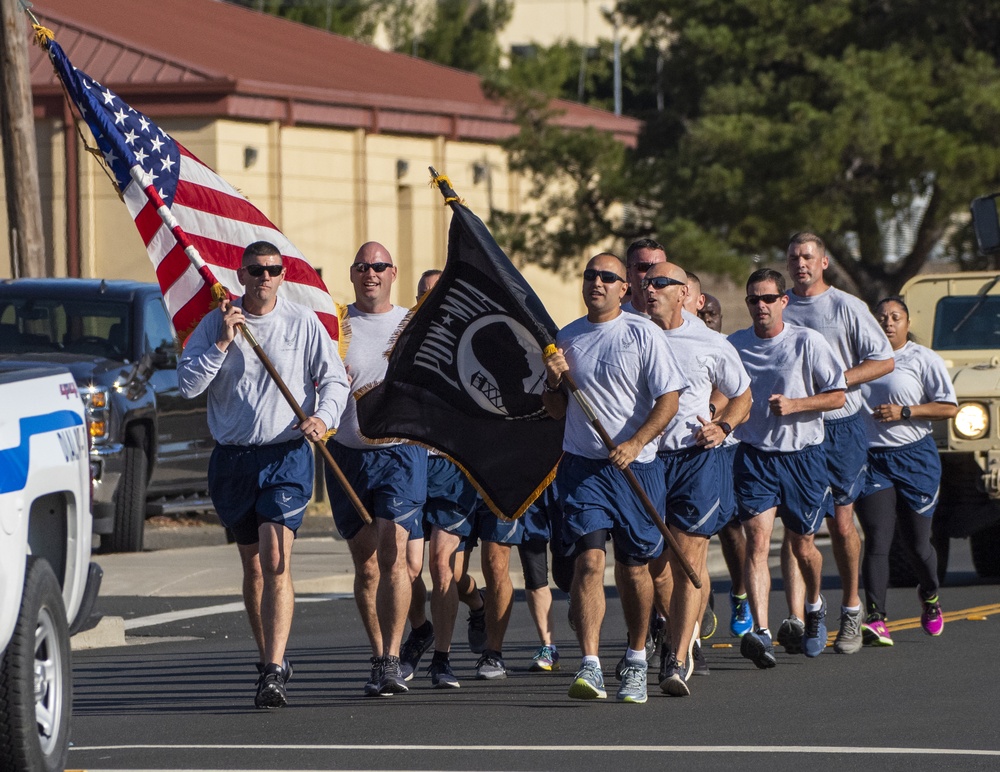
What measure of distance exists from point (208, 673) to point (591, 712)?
266 centimetres

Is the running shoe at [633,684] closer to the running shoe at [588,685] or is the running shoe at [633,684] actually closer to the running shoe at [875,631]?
the running shoe at [588,685]

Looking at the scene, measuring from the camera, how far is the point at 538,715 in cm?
930

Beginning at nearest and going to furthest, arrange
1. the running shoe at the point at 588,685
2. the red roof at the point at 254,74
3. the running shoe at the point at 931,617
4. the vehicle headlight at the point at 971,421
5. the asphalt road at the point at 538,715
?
the asphalt road at the point at 538,715 < the running shoe at the point at 588,685 < the running shoe at the point at 931,617 < the vehicle headlight at the point at 971,421 < the red roof at the point at 254,74

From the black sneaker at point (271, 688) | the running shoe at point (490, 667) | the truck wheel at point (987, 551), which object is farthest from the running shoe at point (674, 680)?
the truck wheel at point (987, 551)

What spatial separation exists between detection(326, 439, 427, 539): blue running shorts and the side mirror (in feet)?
18.1

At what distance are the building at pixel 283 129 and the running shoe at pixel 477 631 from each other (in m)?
18.0

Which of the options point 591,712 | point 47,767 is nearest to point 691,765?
point 591,712

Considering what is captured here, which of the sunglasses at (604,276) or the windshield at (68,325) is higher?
the sunglasses at (604,276)

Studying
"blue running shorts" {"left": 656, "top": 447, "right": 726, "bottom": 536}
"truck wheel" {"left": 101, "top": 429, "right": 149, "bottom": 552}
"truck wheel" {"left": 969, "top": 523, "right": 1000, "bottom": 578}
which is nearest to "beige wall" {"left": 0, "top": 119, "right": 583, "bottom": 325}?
"truck wheel" {"left": 101, "top": 429, "right": 149, "bottom": 552}

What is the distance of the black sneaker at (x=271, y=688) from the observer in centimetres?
955

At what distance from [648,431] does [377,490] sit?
4.71ft

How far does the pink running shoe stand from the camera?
12.3 metres

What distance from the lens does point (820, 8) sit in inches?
1253

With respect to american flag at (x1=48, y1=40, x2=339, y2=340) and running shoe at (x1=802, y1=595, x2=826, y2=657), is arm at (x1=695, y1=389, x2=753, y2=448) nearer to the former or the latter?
running shoe at (x1=802, y1=595, x2=826, y2=657)
